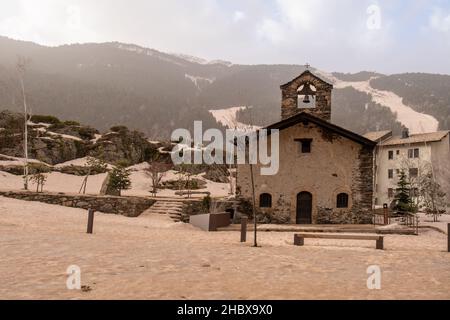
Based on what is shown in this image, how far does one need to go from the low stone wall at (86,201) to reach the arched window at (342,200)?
12685 millimetres

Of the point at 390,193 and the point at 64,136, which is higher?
the point at 64,136

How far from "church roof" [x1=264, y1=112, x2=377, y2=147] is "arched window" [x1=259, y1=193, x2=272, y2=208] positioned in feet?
13.8

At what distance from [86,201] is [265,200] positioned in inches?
442

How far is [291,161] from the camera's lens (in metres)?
23.1

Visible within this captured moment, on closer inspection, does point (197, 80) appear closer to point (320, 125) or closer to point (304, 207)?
point (320, 125)

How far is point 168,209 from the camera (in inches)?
966

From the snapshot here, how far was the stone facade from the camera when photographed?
2392cm

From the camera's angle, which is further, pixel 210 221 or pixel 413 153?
pixel 413 153

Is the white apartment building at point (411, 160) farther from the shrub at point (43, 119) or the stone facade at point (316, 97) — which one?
the shrub at point (43, 119)

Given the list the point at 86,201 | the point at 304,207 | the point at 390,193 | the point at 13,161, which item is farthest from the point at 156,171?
the point at 390,193

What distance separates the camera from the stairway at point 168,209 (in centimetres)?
2385

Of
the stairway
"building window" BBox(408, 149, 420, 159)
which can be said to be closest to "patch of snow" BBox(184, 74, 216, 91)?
"building window" BBox(408, 149, 420, 159)

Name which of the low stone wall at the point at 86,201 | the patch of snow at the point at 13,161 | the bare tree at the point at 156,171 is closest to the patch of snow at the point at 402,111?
the bare tree at the point at 156,171
